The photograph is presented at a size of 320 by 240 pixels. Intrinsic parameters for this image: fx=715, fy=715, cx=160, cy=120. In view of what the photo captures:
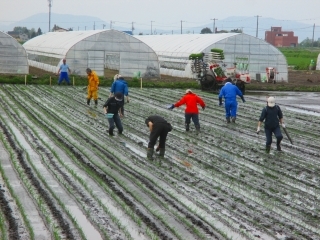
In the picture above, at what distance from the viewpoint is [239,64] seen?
39.8m

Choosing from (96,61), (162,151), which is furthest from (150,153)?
(96,61)

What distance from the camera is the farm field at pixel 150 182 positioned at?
31.0 ft

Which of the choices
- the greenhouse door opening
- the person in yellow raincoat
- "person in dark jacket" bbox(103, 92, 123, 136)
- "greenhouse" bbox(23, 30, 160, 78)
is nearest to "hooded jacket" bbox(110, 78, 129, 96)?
"person in dark jacket" bbox(103, 92, 123, 136)

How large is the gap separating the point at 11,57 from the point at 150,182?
2726 cm

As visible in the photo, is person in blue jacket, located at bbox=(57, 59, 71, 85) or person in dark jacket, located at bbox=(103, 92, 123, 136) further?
person in blue jacket, located at bbox=(57, 59, 71, 85)

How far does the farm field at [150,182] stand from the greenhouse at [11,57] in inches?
660

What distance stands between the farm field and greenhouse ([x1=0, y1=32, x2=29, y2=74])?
16756mm

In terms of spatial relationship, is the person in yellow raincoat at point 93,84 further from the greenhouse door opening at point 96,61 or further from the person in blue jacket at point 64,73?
the greenhouse door opening at point 96,61

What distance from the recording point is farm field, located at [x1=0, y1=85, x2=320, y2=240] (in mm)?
9445

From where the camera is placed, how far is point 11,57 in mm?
38125

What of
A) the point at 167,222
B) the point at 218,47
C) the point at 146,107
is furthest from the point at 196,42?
the point at 167,222

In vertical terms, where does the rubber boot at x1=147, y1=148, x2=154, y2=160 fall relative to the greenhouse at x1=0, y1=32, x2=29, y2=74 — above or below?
below

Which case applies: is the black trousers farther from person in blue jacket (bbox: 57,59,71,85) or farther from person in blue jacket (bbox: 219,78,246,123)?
person in blue jacket (bbox: 57,59,71,85)

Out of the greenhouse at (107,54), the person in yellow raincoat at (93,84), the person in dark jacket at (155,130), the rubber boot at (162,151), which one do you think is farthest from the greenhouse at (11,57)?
the person in dark jacket at (155,130)
